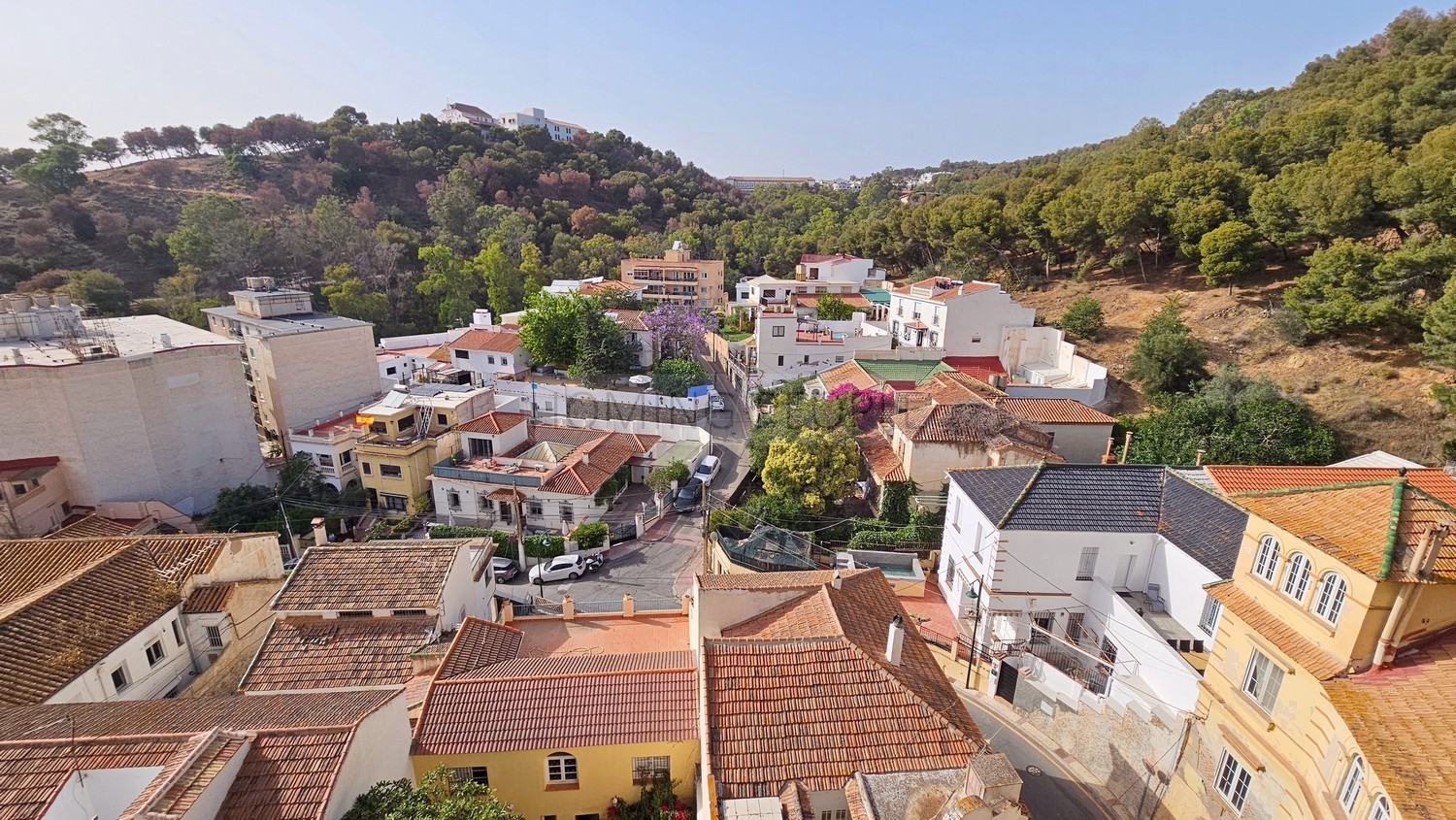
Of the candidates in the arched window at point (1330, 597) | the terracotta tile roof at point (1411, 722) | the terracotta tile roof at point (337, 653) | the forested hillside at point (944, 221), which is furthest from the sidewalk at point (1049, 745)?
the forested hillside at point (944, 221)

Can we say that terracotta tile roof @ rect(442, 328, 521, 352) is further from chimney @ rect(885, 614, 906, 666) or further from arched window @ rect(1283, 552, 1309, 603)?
arched window @ rect(1283, 552, 1309, 603)

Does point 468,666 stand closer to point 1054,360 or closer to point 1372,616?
point 1372,616

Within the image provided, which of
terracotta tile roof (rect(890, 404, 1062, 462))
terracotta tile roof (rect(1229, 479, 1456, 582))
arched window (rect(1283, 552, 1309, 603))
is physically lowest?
terracotta tile roof (rect(890, 404, 1062, 462))

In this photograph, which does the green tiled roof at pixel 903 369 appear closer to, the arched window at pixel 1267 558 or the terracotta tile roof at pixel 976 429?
the terracotta tile roof at pixel 976 429

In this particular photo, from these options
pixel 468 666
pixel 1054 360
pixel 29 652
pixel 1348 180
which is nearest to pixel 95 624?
pixel 29 652

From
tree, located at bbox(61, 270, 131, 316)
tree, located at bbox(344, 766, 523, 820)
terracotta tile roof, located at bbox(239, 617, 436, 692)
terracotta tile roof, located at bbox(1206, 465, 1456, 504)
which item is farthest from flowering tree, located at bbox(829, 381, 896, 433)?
tree, located at bbox(61, 270, 131, 316)

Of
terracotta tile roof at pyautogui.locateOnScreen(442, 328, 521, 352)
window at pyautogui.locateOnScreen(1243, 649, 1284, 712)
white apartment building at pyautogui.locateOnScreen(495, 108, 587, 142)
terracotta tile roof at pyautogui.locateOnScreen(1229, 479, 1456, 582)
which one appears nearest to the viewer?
terracotta tile roof at pyautogui.locateOnScreen(1229, 479, 1456, 582)

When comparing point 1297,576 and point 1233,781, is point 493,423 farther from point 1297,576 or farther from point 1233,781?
point 1297,576

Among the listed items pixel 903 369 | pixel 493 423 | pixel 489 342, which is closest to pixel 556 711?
pixel 493 423
